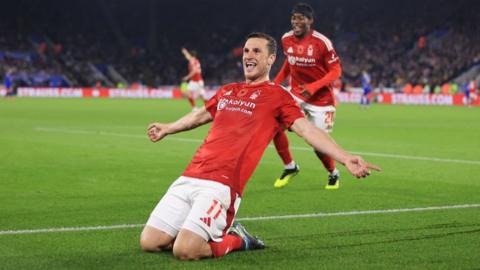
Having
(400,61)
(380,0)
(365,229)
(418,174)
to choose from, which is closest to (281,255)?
(365,229)

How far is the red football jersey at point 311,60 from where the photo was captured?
1098cm

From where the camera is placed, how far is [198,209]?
6.10 m

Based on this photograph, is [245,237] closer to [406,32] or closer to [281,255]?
[281,255]

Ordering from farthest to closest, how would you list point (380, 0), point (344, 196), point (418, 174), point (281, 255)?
point (380, 0)
point (418, 174)
point (344, 196)
point (281, 255)

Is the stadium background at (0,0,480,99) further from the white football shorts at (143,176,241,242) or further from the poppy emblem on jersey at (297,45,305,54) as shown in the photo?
the white football shorts at (143,176,241,242)

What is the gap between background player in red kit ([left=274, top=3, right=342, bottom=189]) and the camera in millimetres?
10766

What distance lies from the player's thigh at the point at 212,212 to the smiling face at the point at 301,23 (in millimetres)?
4894

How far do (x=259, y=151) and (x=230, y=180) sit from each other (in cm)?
37

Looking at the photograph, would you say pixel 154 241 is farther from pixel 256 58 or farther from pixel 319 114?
pixel 319 114

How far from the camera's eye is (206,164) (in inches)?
252

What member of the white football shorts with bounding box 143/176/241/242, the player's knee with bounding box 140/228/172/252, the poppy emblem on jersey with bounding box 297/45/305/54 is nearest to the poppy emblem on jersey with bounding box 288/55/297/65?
the poppy emblem on jersey with bounding box 297/45/305/54

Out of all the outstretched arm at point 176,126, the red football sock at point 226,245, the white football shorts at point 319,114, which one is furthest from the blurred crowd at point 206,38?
the red football sock at point 226,245

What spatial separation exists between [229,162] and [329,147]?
0.85m

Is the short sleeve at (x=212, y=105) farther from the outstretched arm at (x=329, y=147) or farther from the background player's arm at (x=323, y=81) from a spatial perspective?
the background player's arm at (x=323, y=81)
